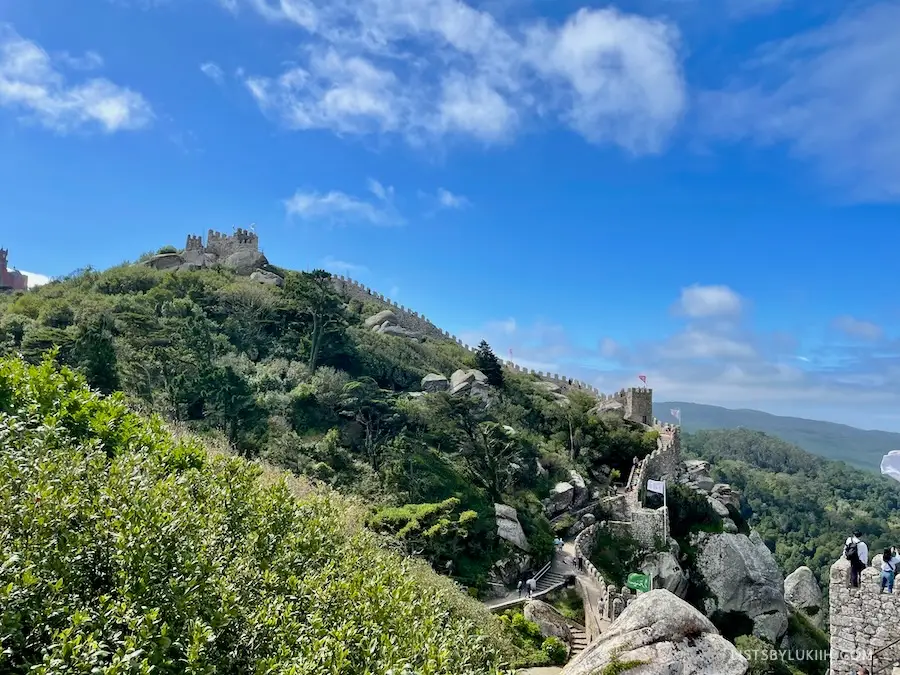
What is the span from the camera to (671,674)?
902cm

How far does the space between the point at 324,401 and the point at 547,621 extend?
17855mm

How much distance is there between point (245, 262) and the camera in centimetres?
6231

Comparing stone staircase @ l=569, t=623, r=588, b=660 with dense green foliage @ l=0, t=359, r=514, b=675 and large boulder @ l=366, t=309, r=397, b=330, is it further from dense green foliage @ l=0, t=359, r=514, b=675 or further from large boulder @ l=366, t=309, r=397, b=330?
large boulder @ l=366, t=309, r=397, b=330

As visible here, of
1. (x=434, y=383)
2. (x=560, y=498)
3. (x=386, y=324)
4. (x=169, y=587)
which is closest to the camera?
(x=169, y=587)

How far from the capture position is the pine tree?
172 feet

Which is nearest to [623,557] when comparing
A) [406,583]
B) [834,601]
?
[834,601]

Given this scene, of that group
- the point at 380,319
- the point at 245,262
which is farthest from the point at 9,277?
the point at 380,319

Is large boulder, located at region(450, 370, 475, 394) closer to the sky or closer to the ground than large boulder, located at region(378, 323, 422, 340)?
closer to the ground

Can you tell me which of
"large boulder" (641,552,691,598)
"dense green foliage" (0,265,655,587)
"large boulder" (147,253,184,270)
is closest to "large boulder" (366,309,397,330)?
"dense green foliage" (0,265,655,587)

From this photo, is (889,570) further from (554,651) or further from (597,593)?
(597,593)

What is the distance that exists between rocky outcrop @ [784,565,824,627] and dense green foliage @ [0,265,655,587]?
12512 millimetres

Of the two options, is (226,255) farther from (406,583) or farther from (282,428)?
(406,583)

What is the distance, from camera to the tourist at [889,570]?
1017cm

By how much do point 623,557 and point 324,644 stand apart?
29.1 m
